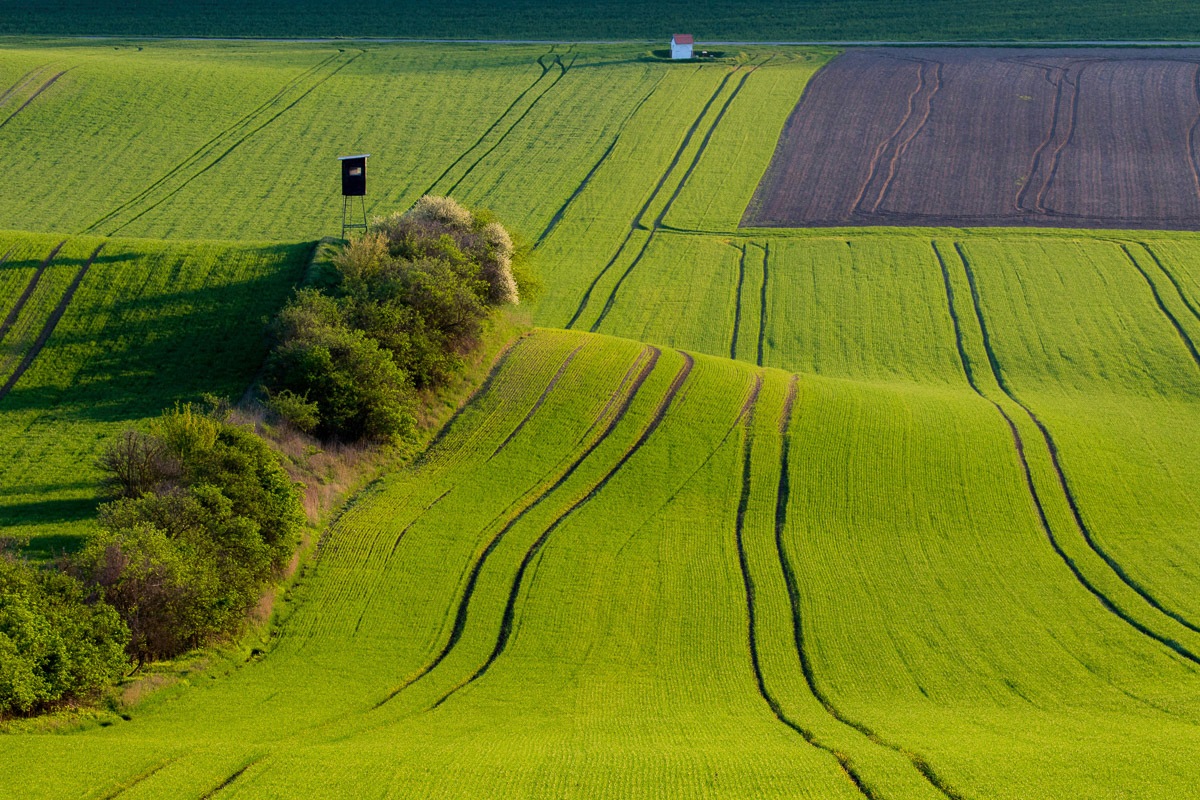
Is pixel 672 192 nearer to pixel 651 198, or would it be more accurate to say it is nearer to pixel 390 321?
pixel 651 198

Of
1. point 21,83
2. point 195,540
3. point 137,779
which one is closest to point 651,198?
point 21,83

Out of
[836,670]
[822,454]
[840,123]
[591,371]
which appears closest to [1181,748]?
[836,670]

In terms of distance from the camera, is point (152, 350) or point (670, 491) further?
point (152, 350)

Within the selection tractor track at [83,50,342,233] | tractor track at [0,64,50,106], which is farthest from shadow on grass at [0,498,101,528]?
tractor track at [0,64,50,106]

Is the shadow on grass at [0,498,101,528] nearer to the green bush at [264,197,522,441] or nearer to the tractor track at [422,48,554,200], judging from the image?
the green bush at [264,197,522,441]

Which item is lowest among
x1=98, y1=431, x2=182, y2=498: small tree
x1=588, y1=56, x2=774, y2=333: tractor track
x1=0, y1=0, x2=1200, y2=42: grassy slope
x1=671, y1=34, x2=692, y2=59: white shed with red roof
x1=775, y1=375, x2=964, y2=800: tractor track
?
x1=775, y1=375, x2=964, y2=800: tractor track
